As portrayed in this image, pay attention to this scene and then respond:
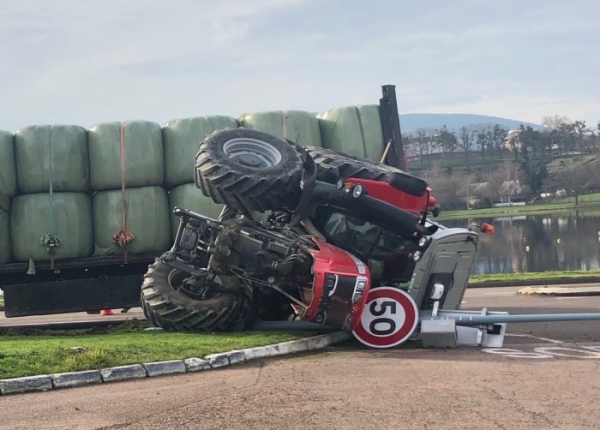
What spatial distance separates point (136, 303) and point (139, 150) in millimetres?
2421

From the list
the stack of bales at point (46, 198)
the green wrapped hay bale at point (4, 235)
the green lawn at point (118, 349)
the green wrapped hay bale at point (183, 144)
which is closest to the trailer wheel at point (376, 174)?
the green lawn at point (118, 349)

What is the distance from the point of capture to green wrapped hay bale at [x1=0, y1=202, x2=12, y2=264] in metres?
12.1

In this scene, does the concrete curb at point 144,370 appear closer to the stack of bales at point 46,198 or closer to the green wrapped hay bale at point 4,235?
the stack of bales at point 46,198

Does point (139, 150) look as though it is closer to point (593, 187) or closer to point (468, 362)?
point (468, 362)

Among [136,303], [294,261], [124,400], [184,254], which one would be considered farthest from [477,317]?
[136,303]

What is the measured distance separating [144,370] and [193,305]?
91.9 inches

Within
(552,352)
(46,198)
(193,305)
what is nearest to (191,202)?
(46,198)

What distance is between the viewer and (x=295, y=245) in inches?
380

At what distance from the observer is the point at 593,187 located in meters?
74.4

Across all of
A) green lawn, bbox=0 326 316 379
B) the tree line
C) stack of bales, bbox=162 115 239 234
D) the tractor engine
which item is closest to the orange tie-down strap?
stack of bales, bbox=162 115 239 234

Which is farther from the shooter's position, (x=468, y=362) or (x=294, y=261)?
(x=294, y=261)

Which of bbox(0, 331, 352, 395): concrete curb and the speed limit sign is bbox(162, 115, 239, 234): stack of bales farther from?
bbox(0, 331, 352, 395): concrete curb

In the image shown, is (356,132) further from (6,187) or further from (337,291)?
(6,187)

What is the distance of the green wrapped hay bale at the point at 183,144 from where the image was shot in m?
12.8
